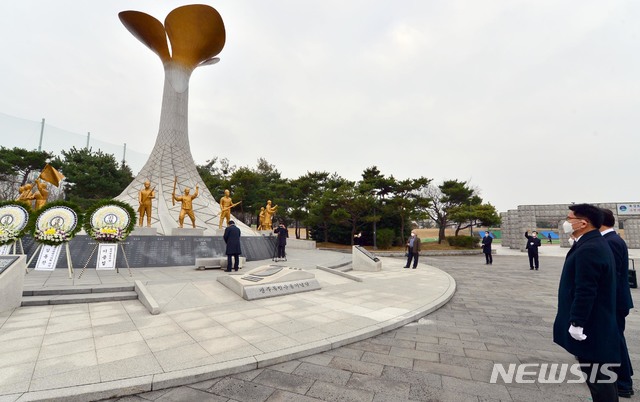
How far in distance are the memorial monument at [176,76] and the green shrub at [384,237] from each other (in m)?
12.8

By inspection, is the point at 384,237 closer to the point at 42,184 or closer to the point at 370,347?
the point at 370,347

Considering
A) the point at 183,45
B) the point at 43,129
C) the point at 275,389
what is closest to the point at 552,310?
the point at 275,389

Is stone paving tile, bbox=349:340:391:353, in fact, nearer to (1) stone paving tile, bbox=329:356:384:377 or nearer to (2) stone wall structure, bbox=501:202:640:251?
(1) stone paving tile, bbox=329:356:384:377

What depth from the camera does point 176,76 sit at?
1930cm

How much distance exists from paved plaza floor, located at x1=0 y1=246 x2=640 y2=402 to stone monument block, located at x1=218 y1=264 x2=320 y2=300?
0.87 feet

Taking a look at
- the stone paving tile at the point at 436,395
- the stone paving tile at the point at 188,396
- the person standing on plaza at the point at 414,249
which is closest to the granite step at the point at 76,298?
the stone paving tile at the point at 188,396

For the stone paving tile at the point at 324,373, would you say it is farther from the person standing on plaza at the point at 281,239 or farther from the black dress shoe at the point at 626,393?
the person standing on plaza at the point at 281,239

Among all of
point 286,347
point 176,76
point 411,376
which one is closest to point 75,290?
point 286,347

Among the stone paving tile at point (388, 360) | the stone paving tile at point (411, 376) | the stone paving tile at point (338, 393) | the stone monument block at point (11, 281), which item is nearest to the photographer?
the stone paving tile at point (338, 393)

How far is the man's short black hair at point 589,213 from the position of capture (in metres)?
2.46

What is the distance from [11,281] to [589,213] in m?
8.34

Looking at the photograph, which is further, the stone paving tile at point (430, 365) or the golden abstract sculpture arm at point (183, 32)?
the golden abstract sculpture arm at point (183, 32)

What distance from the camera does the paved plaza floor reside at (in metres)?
2.73

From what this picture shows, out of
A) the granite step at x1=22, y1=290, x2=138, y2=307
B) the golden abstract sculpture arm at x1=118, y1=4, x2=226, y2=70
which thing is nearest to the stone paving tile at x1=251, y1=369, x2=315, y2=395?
the granite step at x1=22, y1=290, x2=138, y2=307
